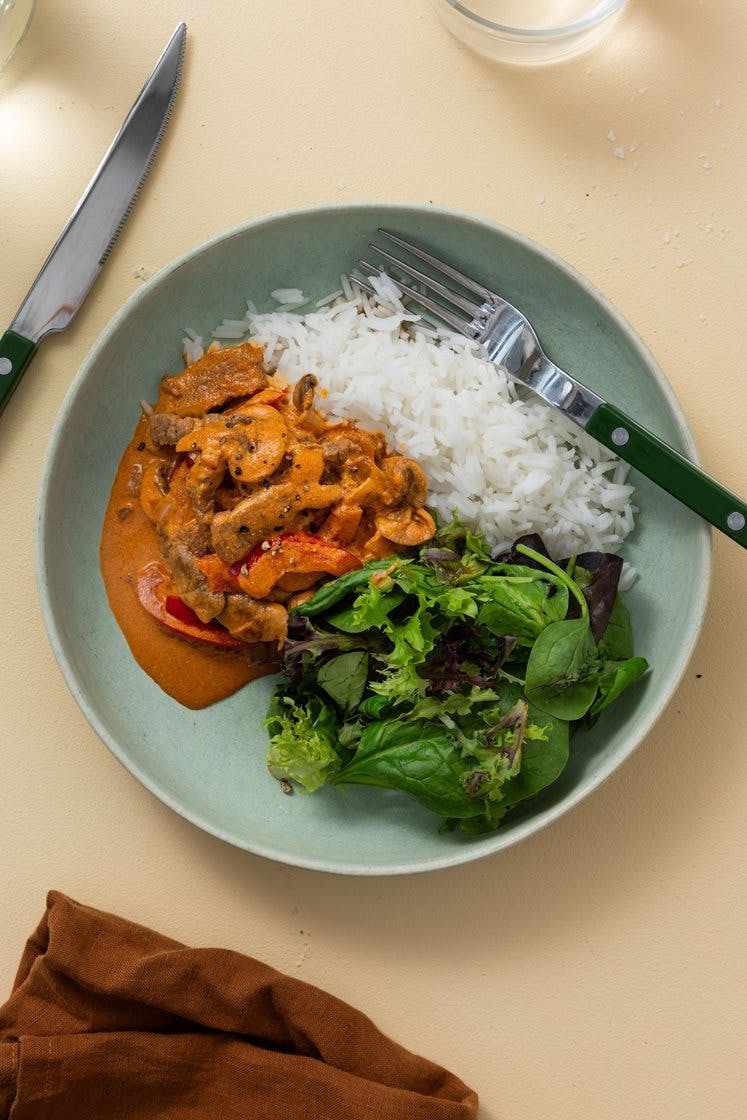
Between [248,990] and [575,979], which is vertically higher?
[575,979]

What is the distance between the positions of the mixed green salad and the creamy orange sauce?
0.22 metres

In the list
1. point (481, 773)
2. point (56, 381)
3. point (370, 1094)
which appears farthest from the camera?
point (56, 381)

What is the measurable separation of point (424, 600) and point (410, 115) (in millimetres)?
1372

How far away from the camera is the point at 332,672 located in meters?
2.28

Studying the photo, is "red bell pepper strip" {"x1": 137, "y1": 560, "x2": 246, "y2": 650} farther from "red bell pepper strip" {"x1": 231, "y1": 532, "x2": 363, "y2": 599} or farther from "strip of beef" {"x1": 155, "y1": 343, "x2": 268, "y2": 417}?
"strip of beef" {"x1": 155, "y1": 343, "x2": 268, "y2": 417}

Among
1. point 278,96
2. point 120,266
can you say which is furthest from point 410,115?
point 120,266

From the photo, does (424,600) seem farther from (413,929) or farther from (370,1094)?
(370,1094)

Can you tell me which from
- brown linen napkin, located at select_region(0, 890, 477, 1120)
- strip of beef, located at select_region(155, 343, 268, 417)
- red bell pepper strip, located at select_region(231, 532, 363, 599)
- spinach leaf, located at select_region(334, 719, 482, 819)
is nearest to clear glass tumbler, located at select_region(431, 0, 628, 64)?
strip of beef, located at select_region(155, 343, 268, 417)

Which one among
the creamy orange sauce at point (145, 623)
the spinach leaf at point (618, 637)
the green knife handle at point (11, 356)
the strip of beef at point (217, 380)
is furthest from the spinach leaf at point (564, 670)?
the green knife handle at point (11, 356)

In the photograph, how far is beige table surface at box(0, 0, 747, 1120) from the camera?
2.54m

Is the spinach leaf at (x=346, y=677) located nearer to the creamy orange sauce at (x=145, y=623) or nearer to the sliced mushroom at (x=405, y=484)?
the creamy orange sauce at (x=145, y=623)

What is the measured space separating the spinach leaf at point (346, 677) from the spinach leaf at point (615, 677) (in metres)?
0.57

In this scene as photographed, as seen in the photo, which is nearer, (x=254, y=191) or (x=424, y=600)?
(x=424, y=600)

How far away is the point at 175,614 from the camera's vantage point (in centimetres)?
243
